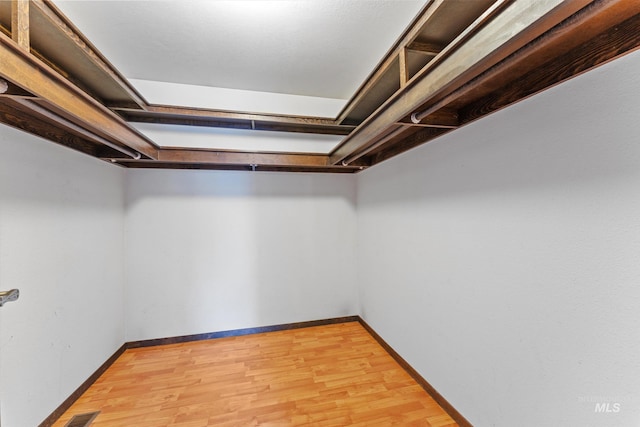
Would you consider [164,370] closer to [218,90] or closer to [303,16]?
[218,90]

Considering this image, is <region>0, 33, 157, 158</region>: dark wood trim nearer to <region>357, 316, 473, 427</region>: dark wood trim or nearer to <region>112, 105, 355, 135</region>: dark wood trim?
<region>112, 105, 355, 135</region>: dark wood trim

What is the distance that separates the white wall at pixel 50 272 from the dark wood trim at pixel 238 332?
0.38m

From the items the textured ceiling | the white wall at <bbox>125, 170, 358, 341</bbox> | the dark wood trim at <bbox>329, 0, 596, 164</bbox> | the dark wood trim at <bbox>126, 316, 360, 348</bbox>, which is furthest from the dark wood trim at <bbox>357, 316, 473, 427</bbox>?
the textured ceiling

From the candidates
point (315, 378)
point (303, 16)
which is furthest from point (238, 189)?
point (315, 378)

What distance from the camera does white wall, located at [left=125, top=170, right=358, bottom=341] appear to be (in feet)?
8.95

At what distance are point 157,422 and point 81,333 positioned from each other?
98cm

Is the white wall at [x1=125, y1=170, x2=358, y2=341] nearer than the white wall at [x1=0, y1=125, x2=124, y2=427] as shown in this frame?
No

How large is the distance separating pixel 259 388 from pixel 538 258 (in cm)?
217

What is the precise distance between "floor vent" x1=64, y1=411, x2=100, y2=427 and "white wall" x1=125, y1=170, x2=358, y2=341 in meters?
0.97

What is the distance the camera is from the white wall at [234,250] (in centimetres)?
273

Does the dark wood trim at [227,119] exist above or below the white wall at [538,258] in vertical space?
above

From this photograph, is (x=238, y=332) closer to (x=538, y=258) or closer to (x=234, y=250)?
(x=234, y=250)

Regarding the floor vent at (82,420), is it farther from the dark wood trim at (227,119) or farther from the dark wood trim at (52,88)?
the dark wood trim at (227,119)

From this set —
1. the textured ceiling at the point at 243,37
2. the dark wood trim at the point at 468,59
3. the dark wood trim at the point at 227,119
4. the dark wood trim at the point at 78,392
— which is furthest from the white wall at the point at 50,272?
the dark wood trim at the point at 468,59
